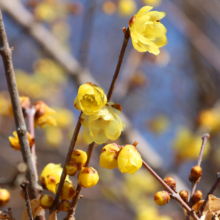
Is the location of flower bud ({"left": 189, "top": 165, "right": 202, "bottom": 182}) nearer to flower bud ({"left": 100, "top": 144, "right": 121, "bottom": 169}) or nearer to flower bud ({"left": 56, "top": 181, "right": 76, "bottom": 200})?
flower bud ({"left": 100, "top": 144, "right": 121, "bottom": 169})

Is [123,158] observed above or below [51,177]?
above

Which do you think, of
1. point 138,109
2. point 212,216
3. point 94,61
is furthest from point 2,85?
point 212,216

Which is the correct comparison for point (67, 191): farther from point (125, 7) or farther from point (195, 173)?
point (125, 7)

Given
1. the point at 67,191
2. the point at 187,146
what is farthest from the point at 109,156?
the point at 187,146

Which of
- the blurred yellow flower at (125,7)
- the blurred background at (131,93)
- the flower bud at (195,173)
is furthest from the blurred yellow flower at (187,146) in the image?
the flower bud at (195,173)

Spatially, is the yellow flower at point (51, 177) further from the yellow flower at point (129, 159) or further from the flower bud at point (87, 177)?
the yellow flower at point (129, 159)

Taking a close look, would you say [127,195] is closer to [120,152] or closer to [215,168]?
[215,168]
